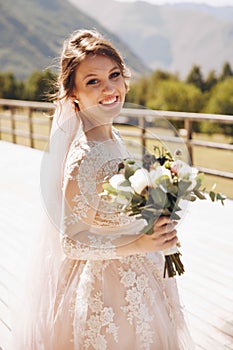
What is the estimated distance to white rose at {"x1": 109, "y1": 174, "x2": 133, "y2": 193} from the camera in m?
1.29

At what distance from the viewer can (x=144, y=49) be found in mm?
174875

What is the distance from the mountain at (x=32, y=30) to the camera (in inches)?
3607

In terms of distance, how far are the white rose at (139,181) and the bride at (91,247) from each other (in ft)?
0.36

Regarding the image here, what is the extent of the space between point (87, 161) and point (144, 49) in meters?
179

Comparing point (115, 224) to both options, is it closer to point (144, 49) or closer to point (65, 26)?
point (65, 26)

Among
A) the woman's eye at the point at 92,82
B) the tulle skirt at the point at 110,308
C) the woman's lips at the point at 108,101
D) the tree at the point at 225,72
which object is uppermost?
the woman's eye at the point at 92,82

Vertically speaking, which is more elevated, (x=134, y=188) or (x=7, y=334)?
(x=134, y=188)

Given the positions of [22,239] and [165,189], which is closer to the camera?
[165,189]

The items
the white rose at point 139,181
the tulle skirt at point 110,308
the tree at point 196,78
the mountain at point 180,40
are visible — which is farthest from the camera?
the mountain at point 180,40

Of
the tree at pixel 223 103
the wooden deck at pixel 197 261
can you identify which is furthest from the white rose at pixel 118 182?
the tree at pixel 223 103

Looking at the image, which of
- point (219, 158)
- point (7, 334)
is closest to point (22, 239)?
point (7, 334)

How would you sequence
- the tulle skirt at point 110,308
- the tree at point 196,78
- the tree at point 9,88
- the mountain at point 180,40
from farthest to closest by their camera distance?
the mountain at point 180,40 < the tree at point 9,88 < the tree at point 196,78 < the tulle skirt at point 110,308

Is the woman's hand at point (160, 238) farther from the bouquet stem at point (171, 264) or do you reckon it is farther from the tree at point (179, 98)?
the tree at point (179, 98)

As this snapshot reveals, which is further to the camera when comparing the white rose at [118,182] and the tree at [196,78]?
the tree at [196,78]
